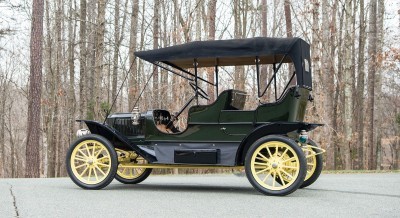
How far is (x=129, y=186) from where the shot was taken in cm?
984

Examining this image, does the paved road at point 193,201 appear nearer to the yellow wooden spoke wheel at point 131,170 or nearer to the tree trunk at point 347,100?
the yellow wooden spoke wheel at point 131,170

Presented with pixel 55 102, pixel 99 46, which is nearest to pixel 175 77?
pixel 99 46

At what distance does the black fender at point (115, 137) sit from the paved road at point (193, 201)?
60 centimetres

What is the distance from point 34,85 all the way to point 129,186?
10.1 meters

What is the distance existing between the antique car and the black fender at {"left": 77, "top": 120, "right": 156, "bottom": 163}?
2cm

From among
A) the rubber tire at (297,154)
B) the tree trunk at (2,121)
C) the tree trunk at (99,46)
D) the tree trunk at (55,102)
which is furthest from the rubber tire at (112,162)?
the tree trunk at (2,121)

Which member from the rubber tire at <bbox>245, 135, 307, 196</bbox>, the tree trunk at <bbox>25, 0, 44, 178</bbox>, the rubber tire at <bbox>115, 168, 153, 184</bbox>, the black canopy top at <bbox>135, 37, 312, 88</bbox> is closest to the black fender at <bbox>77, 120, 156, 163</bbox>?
the rubber tire at <bbox>115, 168, 153, 184</bbox>

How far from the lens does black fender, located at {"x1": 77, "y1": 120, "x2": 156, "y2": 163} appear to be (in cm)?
914

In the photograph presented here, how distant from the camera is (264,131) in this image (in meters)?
8.46

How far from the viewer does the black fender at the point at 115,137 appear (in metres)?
9.14

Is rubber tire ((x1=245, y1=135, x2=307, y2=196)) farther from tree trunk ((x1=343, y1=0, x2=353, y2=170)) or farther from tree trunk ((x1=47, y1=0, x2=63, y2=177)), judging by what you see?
tree trunk ((x1=47, y1=0, x2=63, y2=177))

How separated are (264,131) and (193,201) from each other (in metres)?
1.69

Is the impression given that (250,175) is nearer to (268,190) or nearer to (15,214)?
(268,190)

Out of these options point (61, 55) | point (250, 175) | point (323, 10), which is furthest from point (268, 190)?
point (61, 55)
